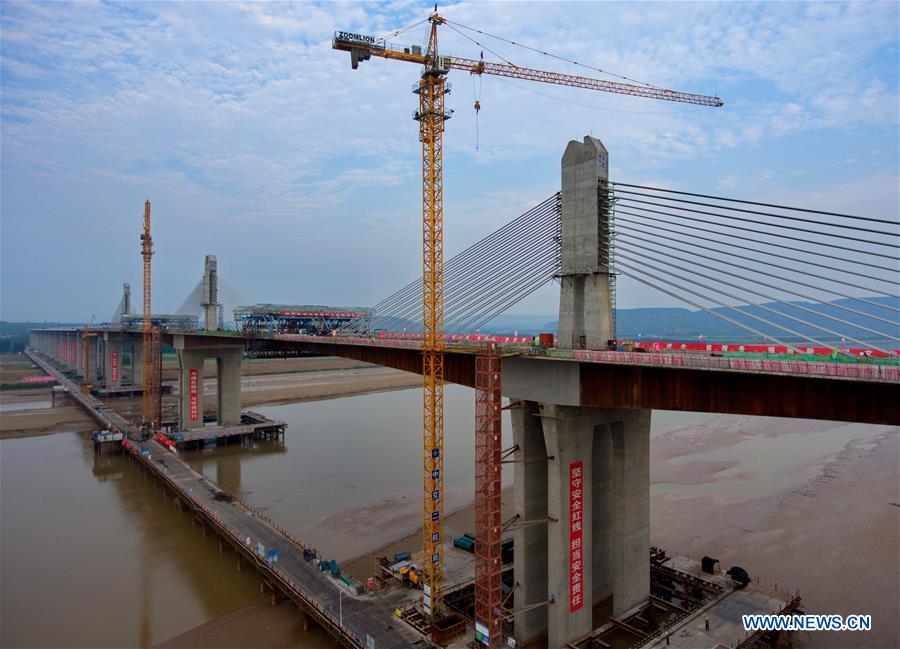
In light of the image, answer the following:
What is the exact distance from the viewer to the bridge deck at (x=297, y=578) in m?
26.0

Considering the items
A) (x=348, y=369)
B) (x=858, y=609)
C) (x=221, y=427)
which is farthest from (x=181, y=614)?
(x=348, y=369)

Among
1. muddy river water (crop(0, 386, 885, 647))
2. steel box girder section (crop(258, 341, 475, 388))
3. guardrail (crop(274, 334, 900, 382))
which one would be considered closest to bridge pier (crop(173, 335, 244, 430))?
muddy river water (crop(0, 386, 885, 647))

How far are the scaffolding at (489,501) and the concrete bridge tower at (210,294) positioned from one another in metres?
62.9

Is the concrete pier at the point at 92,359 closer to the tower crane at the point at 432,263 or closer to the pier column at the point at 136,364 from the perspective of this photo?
the pier column at the point at 136,364

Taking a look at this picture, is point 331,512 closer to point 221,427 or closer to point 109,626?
point 109,626

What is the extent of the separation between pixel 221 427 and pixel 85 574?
122ft

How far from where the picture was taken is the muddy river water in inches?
1201

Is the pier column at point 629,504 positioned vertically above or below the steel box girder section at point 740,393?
below

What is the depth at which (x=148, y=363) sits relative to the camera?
87.2 metres

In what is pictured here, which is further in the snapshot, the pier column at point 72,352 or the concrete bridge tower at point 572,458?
the pier column at point 72,352

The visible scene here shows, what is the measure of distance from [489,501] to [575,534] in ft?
15.3

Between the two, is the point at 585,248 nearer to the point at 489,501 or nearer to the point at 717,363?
the point at 717,363

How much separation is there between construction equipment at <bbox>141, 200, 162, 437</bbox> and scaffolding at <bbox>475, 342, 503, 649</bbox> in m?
57.8

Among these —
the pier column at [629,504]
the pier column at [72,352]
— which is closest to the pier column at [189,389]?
the pier column at [629,504]
